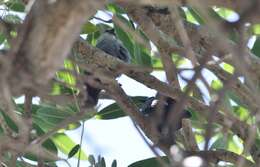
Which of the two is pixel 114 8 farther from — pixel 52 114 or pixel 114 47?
pixel 52 114

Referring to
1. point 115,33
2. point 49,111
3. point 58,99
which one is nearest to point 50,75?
point 58,99

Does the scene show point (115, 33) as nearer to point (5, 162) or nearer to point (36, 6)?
point (5, 162)

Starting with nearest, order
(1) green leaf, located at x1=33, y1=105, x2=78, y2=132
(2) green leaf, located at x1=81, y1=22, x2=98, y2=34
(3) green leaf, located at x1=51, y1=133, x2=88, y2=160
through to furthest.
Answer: (1) green leaf, located at x1=33, y1=105, x2=78, y2=132 → (2) green leaf, located at x1=81, y1=22, x2=98, y2=34 → (3) green leaf, located at x1=51, y1=133, x2=88, y2=160

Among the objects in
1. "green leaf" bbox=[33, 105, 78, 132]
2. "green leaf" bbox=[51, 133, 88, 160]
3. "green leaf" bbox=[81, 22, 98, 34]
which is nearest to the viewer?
"green leaf" bbox=[33, 105, 78, 132]

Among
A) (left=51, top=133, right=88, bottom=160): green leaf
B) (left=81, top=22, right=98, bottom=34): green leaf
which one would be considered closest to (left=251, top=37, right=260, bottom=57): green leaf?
(left=81, top=22, right=98, bottom=34): green leaf

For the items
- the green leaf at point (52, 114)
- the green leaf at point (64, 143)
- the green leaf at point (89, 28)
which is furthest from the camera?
the green leaf at point (64, 143)

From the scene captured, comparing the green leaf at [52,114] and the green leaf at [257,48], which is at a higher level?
the green leaf at [257,48]

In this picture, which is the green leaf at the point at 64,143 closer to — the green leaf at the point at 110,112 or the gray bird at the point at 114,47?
the green leaf at the point at 110,112

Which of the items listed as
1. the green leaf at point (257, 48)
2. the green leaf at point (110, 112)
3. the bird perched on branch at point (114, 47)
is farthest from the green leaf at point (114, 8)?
the green leaf at point (257, 48)

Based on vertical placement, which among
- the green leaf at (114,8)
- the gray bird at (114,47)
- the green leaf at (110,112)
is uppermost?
the green leaf at (114,8)

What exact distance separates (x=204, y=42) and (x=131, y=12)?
0.20m

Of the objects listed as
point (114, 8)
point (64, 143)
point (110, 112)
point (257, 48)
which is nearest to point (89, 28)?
point (114, 8)

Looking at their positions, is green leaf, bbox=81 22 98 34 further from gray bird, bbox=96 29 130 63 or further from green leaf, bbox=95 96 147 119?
green leaf, bbox=95 96 147 119

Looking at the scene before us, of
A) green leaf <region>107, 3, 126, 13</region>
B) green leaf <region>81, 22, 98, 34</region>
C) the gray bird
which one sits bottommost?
the gray bird
